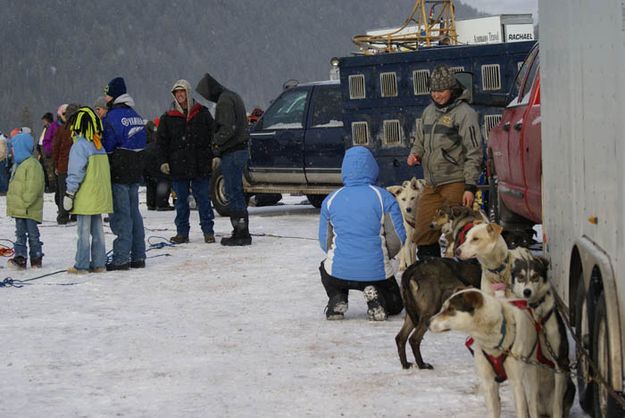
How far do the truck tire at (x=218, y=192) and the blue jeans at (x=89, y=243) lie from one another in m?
6.10

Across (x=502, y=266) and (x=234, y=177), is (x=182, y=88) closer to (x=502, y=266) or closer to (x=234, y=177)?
(x=234, y=177)

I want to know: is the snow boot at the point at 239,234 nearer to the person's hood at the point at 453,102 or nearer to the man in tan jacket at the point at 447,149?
the man in tan jacket at the point at 447,149

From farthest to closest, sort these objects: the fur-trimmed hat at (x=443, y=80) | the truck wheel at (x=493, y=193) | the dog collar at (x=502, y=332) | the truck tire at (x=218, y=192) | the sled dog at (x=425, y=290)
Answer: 1. the truck tire at (x=218, y=192)
2. the truck wheel at (x=493, y=193)
3. the fur-trimmed hat at (x=443, y=80)
4. the sled dog at (x=425, y=290)
5. the dog collar at (x=502, y=332)

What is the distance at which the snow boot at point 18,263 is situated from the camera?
11.4 meters

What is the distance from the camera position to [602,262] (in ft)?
13.6

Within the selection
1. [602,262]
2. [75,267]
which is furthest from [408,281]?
[75,267]

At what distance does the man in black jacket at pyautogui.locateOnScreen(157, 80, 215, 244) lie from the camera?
13062 millimetres

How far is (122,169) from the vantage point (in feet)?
35.7

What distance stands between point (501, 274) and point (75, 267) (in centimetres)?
608

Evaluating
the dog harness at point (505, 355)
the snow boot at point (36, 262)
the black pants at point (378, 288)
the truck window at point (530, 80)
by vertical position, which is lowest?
the snow boot at point (36, 262)

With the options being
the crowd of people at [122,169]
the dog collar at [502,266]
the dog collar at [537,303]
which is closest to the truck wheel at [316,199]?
the crowd of people at [122,169]

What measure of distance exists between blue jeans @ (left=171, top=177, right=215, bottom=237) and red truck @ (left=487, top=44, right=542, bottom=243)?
405cm

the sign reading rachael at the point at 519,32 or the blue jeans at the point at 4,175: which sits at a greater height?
the sign reading rachael at the point at 519,32

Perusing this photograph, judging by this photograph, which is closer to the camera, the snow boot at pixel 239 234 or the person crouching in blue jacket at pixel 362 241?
the person crouching in blue jacket at pixel 362 241
